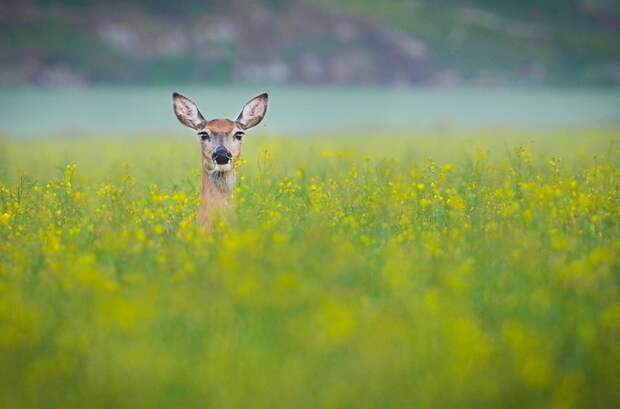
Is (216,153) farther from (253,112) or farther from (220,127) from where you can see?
(253,112)

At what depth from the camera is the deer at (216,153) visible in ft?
33.8

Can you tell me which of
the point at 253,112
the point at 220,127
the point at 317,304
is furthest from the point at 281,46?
the point at 317,304

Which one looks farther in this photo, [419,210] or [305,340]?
[419,210]

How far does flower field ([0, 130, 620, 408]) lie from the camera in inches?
230

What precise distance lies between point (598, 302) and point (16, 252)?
431 centimetres

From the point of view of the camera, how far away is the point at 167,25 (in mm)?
94812

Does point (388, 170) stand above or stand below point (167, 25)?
below

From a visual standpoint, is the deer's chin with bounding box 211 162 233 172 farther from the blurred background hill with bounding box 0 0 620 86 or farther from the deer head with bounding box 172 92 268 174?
the blurred background hill with bounding box 0 0 620 86

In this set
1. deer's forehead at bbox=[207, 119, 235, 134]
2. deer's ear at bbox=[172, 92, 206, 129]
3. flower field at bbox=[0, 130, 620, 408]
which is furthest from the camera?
deer's ear at bbox=[172, 92, 206, 129]

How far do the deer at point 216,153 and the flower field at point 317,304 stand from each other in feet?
0.79

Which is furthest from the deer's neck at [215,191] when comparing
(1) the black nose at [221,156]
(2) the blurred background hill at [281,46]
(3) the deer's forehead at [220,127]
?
(2) the blurred background hill at [281,46]

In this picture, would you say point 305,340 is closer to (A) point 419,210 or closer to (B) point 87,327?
(B) point 87,327

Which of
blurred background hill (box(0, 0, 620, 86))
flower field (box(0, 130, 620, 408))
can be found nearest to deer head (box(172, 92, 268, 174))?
flower field (box(0, 130, 620, 408))

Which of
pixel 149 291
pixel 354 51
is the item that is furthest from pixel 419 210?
pixel 354 51
